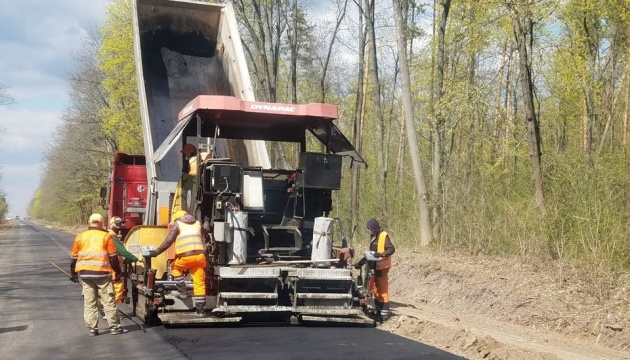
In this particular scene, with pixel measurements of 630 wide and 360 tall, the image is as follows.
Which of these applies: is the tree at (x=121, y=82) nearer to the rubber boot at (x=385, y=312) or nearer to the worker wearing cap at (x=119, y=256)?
the worker wearing cap at (x=119, y=256)

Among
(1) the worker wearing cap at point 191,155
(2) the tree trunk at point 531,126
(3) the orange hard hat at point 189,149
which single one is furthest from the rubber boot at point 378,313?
(2) the tree trunk at point 531,126

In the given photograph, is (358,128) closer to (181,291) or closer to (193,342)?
(181,291)

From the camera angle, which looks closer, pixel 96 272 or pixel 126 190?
pixel 96 272

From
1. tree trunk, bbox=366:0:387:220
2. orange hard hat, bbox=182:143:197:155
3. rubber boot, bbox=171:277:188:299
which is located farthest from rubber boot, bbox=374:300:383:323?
tree trunk, bbox=366:0:387:220

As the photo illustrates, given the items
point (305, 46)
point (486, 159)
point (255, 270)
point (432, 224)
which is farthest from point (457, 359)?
point (305, 46)

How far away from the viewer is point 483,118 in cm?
1909

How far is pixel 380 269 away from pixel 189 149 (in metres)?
3.22

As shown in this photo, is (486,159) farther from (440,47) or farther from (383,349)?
(383,349)

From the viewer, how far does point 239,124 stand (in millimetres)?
9633

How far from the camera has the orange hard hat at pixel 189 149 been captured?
9470mm

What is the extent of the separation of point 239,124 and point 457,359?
14.6 feet

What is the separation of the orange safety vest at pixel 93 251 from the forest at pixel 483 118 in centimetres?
690

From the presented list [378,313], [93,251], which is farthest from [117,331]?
[378,313]

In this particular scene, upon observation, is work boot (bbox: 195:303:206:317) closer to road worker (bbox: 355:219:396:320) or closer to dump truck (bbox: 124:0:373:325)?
dump truck (bbox: 124:0:373:325)
